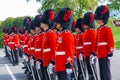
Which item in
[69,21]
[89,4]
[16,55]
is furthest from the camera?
[89,4]

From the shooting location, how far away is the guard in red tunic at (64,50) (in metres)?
8.23

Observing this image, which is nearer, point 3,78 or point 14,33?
point 3,78

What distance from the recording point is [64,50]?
831 centimetres

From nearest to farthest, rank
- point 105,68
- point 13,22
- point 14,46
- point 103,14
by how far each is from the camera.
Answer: point 105,68
point 103,14
point 14,46
point 13,22

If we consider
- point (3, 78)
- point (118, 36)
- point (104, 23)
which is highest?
point (104, 23)

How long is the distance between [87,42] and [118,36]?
145 feet

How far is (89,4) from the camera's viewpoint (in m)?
32.8

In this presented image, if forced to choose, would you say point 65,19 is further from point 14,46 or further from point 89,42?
point 14,46

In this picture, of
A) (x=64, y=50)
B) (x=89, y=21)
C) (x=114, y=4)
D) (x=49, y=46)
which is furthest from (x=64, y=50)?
(x=114, y=4)

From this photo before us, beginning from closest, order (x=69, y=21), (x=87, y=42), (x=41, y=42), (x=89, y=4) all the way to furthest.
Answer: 1. (x=69, y=21)
2. (x=41, y=42)
3. (x=87, y=42)
4. (x=89, y=4)

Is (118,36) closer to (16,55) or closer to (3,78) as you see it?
(16,55)

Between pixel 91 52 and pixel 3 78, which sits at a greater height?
pixel 91 52

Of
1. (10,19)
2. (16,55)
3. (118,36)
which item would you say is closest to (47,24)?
(16,55)

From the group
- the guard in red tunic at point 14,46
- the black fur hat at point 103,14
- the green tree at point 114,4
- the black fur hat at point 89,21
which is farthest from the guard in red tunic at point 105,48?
the green tree at point 114,4
